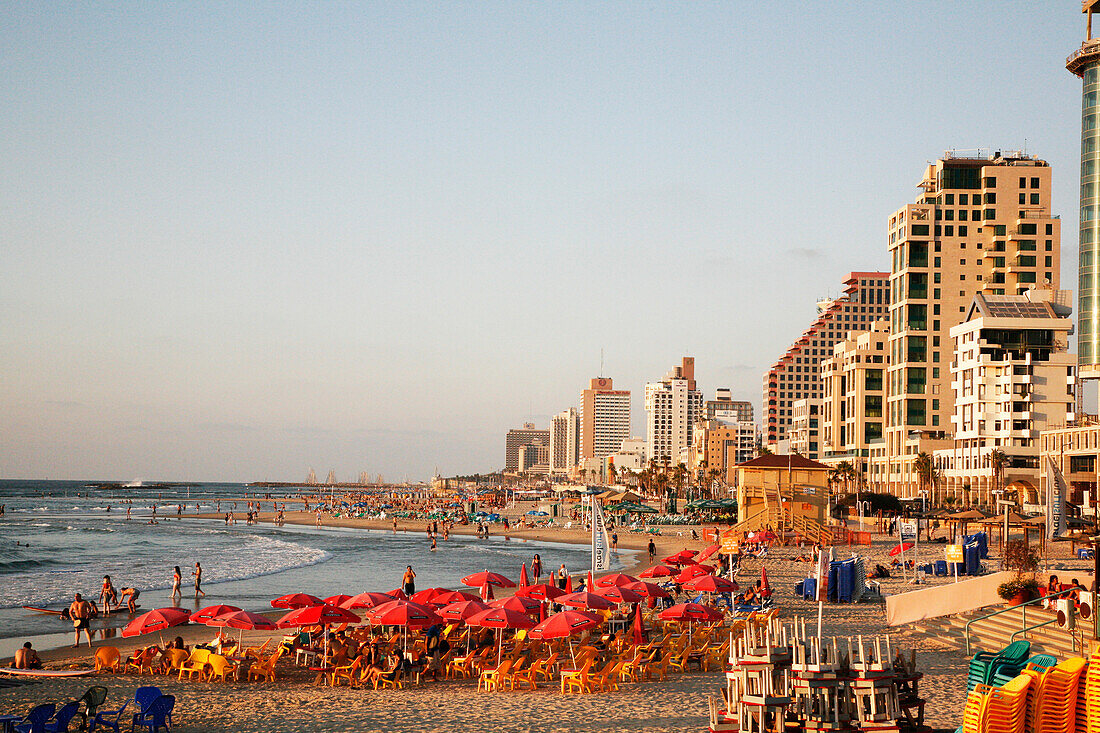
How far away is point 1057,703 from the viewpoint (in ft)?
29.3

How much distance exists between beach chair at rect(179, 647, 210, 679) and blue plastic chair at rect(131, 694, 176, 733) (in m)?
4.60

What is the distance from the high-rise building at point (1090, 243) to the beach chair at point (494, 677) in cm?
7466

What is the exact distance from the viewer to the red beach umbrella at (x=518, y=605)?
2158 cm

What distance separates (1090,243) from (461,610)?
78.0m

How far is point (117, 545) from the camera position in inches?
2645

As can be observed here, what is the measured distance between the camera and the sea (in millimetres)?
36219

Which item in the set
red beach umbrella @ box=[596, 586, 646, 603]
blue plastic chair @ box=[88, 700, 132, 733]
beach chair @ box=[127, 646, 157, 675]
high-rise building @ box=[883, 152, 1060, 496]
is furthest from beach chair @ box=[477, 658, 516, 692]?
high-rise building @ box=[883, 152, 1060, 496]

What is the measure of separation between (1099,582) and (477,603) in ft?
38.5

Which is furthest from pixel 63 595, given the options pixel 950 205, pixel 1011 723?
pixel 950 205

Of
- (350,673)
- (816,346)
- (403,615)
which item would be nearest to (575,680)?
(403,615)

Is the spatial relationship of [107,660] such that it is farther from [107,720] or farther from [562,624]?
[562,624]

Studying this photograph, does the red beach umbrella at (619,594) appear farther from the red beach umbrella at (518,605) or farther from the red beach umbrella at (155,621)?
the red beach umbrella at (155,621)

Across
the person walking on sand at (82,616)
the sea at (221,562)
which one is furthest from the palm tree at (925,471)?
the person walking on sand at (82,616)

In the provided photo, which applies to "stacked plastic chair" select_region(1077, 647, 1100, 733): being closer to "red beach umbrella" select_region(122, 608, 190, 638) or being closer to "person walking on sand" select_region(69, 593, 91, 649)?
"red beach umbrella" select_region(122, 608, 190, 638)
